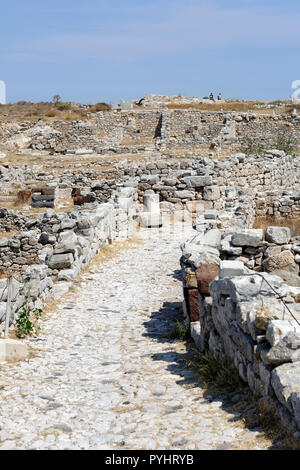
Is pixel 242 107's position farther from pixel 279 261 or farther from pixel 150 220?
pixel 279 261

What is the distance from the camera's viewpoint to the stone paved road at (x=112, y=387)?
15.6 ft

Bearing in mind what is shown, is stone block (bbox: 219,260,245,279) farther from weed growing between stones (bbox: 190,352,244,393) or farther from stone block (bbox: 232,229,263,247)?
stone block (bbox: 232,229,263,247)

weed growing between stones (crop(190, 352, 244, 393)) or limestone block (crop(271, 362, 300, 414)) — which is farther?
weed growing between stones (crop(190, 352, 244, 393))

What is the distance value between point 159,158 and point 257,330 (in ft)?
87.2

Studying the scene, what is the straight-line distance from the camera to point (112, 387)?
6.22m

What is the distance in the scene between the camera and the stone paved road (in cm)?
477

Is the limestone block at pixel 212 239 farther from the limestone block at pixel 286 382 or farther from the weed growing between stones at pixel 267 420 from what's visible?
the limestone block at pixel 286 382

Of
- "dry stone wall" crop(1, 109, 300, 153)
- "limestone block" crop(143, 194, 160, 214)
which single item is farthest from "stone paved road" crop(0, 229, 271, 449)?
"dry stone wall" crop(1, 109, 300, 153)

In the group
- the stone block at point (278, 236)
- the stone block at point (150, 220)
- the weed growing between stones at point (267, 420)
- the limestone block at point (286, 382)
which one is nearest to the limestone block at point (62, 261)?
the stone block at point (278, 236)

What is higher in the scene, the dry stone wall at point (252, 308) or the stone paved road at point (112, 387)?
the dry stone wall at point (252, 308)

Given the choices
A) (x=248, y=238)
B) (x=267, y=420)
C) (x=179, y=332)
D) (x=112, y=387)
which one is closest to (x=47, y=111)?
(x=248, y=238)

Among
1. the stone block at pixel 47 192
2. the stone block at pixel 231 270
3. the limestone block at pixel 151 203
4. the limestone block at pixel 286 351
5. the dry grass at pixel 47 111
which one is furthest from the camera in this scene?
the dry grass at pixel 47 111

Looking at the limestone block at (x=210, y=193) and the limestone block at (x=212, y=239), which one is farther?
the limestone block at (x=210, y=193)
